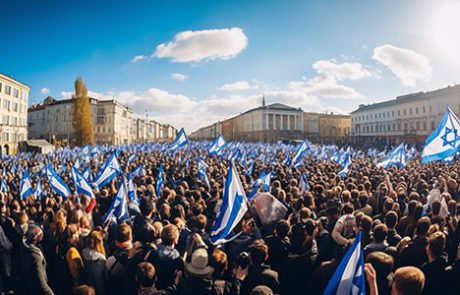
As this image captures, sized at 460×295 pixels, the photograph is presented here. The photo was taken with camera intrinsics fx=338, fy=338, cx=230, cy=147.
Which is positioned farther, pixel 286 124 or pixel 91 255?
pixel 286 124

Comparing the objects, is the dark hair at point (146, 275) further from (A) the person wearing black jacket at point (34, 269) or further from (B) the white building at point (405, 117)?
(B) the white building at point (405, 117)

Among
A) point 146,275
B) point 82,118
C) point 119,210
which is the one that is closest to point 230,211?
point 146,275

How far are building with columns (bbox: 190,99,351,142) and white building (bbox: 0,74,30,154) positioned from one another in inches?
2053

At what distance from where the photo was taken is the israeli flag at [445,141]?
926 cm

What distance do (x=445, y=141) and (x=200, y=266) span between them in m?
8.73

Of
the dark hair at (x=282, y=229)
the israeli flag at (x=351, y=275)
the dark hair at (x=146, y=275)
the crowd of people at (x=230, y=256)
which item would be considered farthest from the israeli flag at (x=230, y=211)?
the israeli flag at (x=351, y=275)

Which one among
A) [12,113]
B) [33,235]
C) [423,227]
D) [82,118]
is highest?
[12,113]

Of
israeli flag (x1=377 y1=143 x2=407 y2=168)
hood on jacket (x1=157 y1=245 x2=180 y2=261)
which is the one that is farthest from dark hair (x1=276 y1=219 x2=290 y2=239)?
israeli flag (x1=377 y1=143 x2=407 y2=168)

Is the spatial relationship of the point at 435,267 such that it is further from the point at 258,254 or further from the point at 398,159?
the point at 398,159

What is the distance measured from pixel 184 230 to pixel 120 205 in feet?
7.22

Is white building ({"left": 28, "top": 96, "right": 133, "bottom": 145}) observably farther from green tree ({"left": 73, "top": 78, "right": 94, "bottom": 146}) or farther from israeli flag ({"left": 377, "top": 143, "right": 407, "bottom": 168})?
israeli flag ({"left": 377, "top": 143, "right": 407, "bottom": 168})

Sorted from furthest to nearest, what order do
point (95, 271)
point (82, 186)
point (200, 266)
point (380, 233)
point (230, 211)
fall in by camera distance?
point (82, 186) → point (230, 211) → point (380, 233) → point (95, 271) → point (200, 266)

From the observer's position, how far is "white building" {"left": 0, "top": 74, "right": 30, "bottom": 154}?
60.2 metres

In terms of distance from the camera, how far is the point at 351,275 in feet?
9.46
